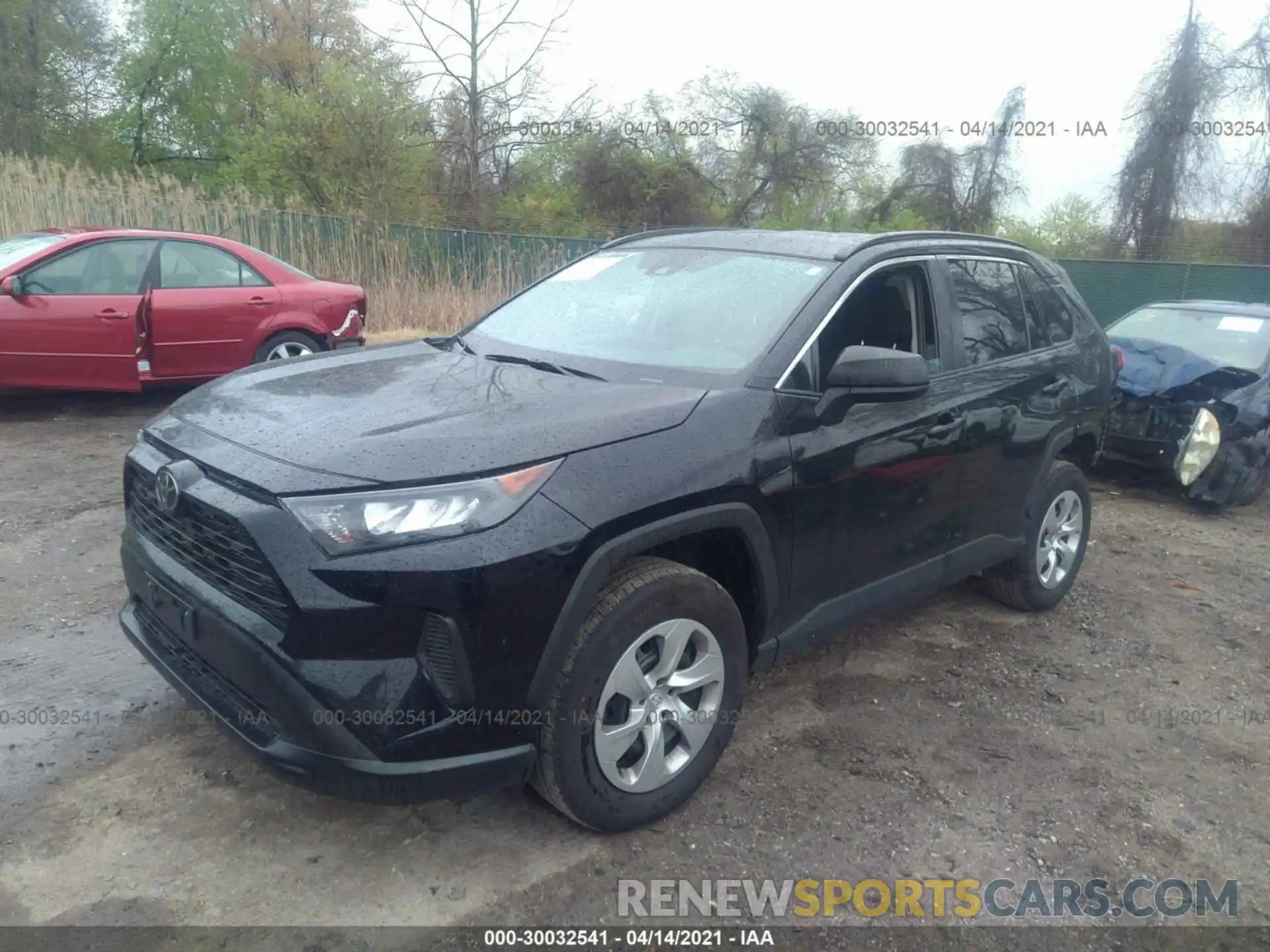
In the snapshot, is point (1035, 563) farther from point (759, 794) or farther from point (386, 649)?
point (386, 649)

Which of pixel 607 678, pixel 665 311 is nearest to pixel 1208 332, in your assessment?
pixel 665 311

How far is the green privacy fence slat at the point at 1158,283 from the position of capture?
14.5 m

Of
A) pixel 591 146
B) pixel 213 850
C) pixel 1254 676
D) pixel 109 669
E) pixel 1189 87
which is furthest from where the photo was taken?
pixel 591 146

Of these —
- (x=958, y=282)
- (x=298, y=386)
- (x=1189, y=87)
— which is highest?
(x=1189, y=87)

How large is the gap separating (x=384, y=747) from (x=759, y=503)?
1.34 meters

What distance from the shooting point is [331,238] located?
1398cm

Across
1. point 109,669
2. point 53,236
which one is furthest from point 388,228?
point 109,669

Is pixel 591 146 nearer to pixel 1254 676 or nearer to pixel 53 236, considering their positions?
pixel 53 236

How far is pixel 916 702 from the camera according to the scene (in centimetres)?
387

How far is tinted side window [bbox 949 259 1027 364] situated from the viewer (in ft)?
13.2

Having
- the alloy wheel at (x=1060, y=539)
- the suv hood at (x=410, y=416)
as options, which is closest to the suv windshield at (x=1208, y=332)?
the alloy wheel at (x=1060, y=539)

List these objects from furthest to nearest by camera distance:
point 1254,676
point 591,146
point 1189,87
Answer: point 591,146 < point 1189,87 < point 1254,676

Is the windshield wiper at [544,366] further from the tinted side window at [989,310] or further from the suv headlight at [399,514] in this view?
the tinted side window at [989,310]

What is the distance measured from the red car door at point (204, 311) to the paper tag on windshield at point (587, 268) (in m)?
4.66
